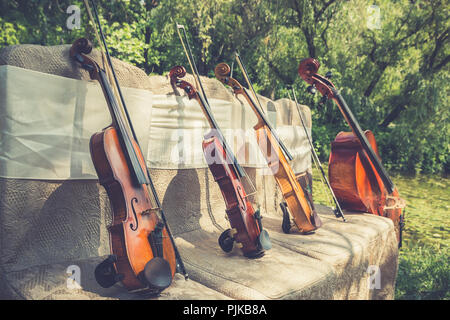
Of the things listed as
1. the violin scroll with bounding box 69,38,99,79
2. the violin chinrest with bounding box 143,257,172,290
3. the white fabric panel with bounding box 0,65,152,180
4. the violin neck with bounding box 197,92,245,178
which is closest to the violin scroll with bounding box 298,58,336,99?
the violin neck with bounding box 197,92,245,178

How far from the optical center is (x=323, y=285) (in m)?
1.96

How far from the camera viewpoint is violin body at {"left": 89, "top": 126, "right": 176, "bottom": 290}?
5.06 ft

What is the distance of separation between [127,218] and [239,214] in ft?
2.49

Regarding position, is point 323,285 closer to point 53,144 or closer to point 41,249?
point 41,249

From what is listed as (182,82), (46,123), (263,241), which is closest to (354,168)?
(263,241)

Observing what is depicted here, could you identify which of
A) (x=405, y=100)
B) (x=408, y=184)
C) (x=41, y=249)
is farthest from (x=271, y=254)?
(x=405, y=100)

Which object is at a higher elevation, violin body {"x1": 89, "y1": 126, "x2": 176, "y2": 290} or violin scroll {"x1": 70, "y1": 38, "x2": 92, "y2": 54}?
violin scroll {"x1": 70, "y1": 38, "x2": 92, "y2": 54}

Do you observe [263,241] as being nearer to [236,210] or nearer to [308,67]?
[236,210]

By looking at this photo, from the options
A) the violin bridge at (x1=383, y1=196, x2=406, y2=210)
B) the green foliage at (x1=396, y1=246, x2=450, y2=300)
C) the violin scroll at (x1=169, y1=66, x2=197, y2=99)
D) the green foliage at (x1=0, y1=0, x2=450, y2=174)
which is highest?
the green foliage at (x1=0, y1=0, x2=450, y2=174)

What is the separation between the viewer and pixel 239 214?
6.94ft

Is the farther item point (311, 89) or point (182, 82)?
point (311, 89)

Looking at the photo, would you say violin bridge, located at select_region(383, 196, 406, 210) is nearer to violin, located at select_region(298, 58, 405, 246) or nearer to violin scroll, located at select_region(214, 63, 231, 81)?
violin, located at select_region(298, 58, 405, 246)

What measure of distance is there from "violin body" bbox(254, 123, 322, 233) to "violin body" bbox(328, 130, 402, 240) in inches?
26.7

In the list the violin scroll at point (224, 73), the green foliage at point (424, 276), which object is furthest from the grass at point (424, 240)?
the violin scroll at point (224, 73)
